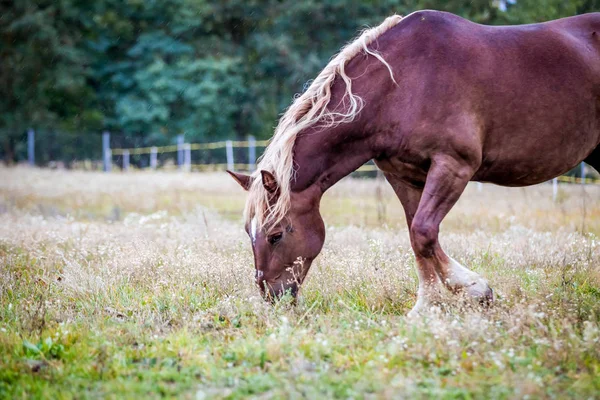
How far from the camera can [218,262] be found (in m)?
5.82

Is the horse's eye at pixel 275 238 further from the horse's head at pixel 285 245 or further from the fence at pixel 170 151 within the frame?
the fence at pixel 170 151

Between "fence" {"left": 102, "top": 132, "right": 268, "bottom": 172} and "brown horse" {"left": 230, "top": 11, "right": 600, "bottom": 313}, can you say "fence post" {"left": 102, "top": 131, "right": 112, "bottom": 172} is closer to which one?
"fence" {"left": 102, "top": 132, "right": 268, "bottom": 172}

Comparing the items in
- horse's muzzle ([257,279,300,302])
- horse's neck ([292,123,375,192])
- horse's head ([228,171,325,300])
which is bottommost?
horse's muzzle ([257,279,300,302])

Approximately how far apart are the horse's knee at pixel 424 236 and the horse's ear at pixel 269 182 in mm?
1070

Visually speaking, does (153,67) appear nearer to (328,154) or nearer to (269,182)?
(328,154)

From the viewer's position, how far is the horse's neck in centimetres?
473

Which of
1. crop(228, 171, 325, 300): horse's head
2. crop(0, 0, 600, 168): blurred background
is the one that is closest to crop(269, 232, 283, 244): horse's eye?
crop(228, 171, 325, 300): horse's head

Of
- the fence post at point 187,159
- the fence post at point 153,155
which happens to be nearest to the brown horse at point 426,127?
the fence post at point 187,159

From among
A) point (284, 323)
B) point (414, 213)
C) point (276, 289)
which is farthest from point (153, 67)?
point (284, 323)

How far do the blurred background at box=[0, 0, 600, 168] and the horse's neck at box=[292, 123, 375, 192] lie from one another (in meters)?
27.1

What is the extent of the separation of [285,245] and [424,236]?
1047mm

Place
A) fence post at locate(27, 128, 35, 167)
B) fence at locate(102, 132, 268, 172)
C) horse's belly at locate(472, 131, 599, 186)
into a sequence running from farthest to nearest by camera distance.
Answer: fence post at locate(27, 128, 35, 167)
fence at locate(102, 132, 268, 172)
horse's belly at locate(472, 131, 599, 186)

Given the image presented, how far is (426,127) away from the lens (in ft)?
14.9

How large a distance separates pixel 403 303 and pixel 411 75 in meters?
1.77
